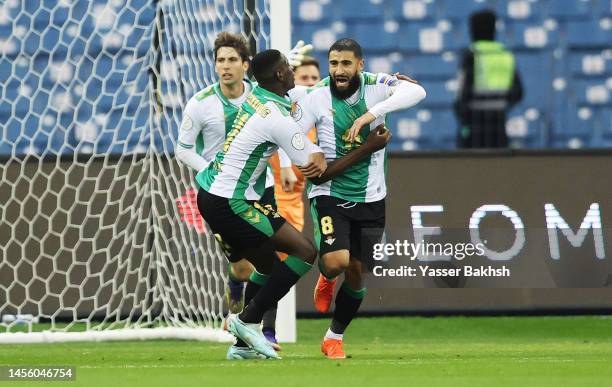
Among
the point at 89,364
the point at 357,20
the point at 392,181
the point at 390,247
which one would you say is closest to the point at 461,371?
the point at 89,364

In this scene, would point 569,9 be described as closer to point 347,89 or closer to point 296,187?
point 296,187

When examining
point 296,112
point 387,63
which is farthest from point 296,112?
point 387,63

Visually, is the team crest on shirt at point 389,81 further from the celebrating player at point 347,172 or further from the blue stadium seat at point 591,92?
the blue stadium seat at point 591,92

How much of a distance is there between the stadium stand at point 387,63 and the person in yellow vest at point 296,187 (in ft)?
2.98

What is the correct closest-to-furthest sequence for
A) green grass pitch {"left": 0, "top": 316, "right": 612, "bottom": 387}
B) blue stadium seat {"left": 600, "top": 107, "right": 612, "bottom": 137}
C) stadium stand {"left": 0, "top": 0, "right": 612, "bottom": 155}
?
green grass pitch {"left": 0, "top": 316, "right": 612, "bottom": 387} < stadium stand {"left": 0, "top": 0, "right": 612, "bottom": 155} < blue stadium seat {"left": 600, "top": 107, "right": 612, "bottom": 137}

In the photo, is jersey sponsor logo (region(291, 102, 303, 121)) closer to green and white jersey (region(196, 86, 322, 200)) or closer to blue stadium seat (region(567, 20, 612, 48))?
green and white jersey (region(196, 86, 322, 200))

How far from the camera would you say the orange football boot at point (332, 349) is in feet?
21.8

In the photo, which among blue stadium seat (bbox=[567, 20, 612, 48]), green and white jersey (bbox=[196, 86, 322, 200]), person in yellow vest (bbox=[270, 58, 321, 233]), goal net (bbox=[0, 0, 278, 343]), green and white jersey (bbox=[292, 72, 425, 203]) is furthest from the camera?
blue stadium seat (bbox=[567, 20, 612, 48])

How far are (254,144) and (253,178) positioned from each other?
222mm

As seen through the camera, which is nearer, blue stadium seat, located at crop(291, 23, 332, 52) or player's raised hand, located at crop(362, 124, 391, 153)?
player's raised hand, located at crop(362, 124, 391, 153)

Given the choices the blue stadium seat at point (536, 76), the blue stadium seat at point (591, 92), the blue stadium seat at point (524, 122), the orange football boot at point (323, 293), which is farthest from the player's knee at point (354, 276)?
the blue stadium seat at point (591, 92)

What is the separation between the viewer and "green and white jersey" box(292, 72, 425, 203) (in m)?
6.79

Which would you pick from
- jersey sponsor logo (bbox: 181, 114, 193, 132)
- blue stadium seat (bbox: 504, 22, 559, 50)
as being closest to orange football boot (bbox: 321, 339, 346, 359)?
jersey sponsor logo (bbox: 181, 114, 193, 132)

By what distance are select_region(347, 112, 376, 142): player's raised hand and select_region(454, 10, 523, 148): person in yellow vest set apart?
3376 mm
